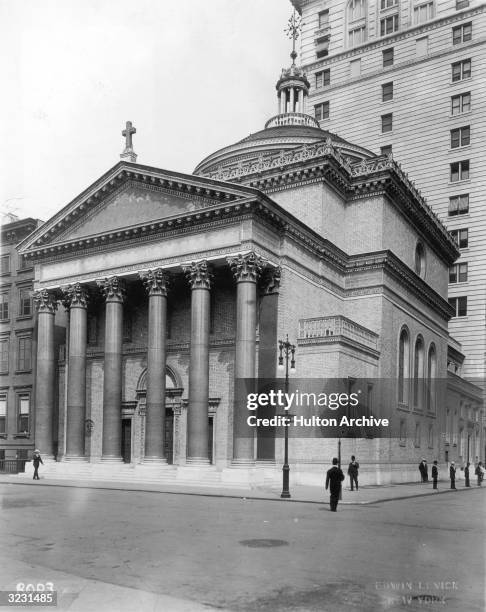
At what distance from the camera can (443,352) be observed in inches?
2185

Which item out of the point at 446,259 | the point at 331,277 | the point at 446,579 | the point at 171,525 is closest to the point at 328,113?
the point at 446,259

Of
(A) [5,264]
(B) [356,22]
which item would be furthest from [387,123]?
(A) [5,264]

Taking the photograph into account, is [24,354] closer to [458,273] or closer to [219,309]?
[219,309]

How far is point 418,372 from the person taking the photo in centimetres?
4956

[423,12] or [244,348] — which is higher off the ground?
[423,12]

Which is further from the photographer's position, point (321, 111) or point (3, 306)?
point (321, 111)

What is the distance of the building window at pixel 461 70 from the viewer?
207 ft

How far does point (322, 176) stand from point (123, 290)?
42.9ft

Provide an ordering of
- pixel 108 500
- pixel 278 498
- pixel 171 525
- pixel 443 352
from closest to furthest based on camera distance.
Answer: pixel 171 525 → pixel 108 500 → pixel 278 498 → pixel 443 352

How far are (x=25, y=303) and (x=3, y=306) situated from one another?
2.48 m

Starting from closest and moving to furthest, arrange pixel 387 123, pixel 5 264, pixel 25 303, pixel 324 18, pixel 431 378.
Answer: pixel 25 303 → pixel 431 378 → pixel 5 264 → pixel 387 123 → pixel 324 18

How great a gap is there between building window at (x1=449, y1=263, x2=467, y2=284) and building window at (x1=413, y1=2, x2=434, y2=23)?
2294 centimetres

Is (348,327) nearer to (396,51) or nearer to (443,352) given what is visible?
(443,352)

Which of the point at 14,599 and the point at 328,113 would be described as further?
the point at 328,113
